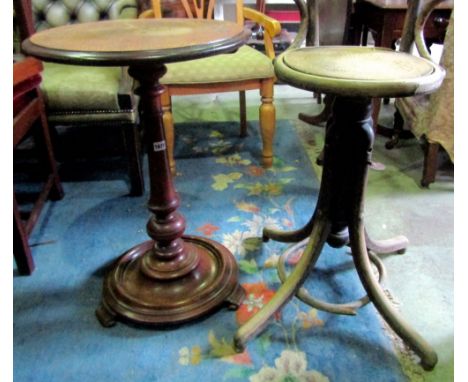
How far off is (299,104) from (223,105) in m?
0.50

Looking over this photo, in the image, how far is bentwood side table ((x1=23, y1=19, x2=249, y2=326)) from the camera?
93 centimetres

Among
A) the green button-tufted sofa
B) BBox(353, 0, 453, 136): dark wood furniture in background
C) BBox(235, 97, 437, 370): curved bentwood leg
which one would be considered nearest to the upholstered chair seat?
the green button-tufted sofa

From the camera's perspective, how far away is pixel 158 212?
4.06 feet

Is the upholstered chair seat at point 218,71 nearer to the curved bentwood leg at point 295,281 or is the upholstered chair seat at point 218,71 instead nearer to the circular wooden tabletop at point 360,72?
the circular wooden tabletop at point 360,72

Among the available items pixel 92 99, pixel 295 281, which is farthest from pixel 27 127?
pixel 295 281

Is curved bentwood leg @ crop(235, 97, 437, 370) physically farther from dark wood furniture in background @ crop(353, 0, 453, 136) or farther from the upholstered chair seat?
dark wood furniture in background @ crop(353, 0, 453, 136)

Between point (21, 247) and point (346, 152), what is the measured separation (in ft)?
3.41

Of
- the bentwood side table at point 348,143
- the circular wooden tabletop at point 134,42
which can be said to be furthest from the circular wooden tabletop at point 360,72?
the circular wooden tabletop at point 134,42

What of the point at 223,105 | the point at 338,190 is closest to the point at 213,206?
the point at 338,190

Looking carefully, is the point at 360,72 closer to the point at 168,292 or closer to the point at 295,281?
the point at 295,281

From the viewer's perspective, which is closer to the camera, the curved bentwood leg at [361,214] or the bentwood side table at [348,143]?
the bentwood side table at [348,143]

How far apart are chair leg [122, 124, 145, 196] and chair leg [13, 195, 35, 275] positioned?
1.64 feet

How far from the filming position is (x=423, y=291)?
1.30 m

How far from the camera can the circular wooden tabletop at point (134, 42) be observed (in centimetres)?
88
